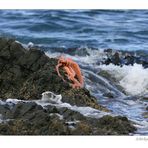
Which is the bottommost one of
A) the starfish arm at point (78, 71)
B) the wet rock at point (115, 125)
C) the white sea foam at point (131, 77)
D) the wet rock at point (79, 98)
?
the white sea foam at point (131, 77)

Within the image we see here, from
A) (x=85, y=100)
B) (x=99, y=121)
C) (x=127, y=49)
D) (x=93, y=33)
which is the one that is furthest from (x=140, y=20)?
(x=99, y=121)

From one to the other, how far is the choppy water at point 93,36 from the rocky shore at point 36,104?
148 cm

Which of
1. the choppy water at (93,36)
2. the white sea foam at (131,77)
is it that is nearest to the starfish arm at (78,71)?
the choppy water at (93,36)

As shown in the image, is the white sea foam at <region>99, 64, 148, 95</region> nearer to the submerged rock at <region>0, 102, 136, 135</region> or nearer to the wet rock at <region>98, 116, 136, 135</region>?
the wet rock at <region>98, 116, 136, 135</region>

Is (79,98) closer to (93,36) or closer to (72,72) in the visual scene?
(72,72)

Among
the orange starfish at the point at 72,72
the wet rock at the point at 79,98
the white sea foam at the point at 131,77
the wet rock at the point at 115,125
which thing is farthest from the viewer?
the white sea foam at the point at 131,77

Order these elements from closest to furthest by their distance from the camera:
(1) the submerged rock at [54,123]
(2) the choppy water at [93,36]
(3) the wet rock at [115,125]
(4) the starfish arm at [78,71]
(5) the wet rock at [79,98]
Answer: (1) the submerged rock at [54,123] → (3) the wet rock at [115,125] → (5) the wet rock at [79,98] → (4) the starfish arm at [78,71] → (2) the choppy water at [93,36]

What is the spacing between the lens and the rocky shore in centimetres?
1038

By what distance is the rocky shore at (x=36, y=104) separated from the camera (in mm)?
10383

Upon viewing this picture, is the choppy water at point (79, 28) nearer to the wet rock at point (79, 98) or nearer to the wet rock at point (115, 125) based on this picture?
the wet rock at point (79, 98)

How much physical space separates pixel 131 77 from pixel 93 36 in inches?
163

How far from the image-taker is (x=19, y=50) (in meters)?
12.8
